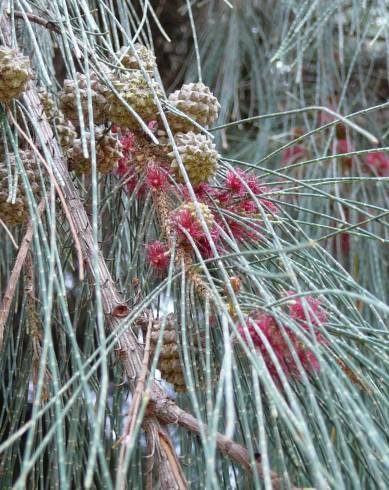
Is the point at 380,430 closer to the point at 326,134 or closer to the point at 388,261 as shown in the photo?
the point at 388,261

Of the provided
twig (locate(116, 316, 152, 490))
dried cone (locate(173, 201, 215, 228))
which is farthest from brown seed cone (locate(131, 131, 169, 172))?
twig (locate(116, 316, 152, 490))

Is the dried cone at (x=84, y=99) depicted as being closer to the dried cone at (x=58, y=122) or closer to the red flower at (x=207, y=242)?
the dried cone at (x=58, y=122)

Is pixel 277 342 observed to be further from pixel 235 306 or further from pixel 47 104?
pixel 47 104

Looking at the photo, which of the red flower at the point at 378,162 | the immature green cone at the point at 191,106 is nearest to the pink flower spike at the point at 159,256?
the immature green cone at the point at 191,106

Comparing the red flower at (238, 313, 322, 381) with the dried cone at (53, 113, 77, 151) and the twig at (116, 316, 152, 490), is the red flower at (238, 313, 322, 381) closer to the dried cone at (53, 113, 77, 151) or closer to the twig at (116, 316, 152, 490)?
the twig at (116, 316, 152, 490)

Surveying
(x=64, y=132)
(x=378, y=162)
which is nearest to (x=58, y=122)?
(x=64, y=132)
